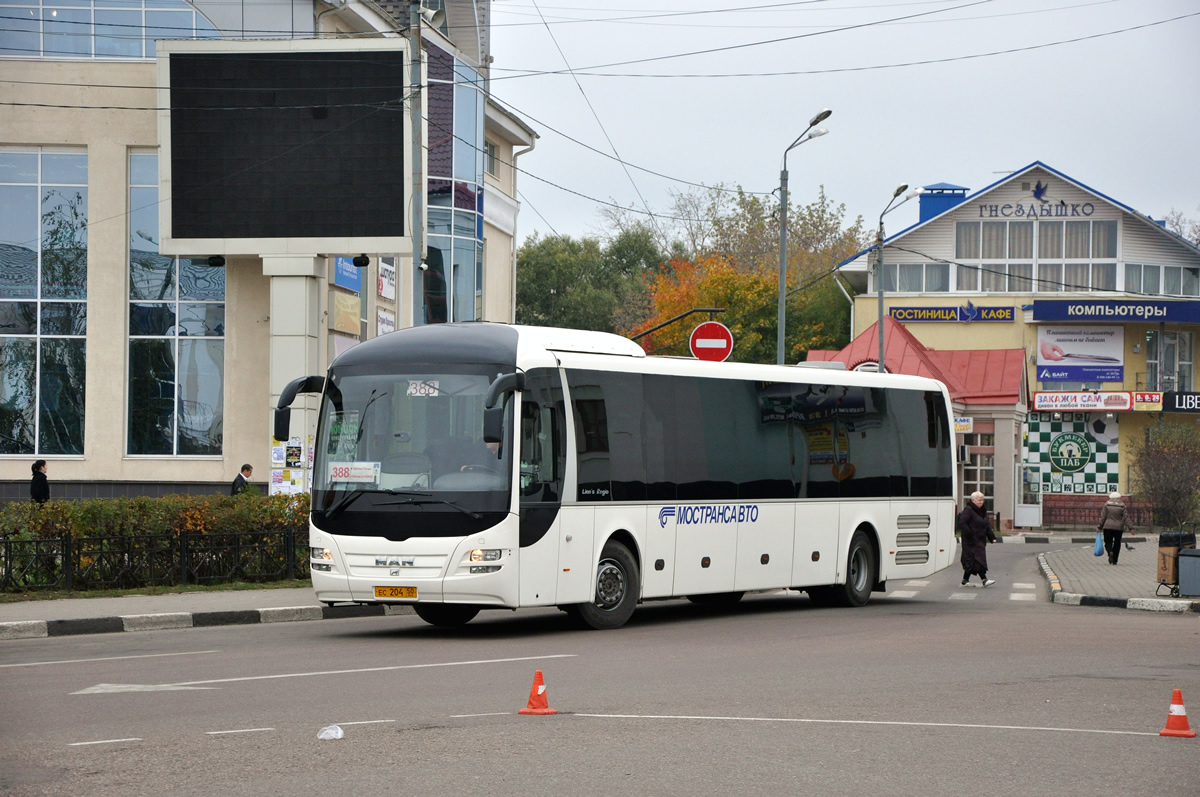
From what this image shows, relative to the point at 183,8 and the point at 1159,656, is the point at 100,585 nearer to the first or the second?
the point at 1159,656

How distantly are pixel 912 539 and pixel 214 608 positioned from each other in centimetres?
1000

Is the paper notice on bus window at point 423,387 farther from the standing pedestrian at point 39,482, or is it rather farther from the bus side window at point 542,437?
the standing pedestrian at point 39,482

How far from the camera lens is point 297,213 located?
27.6m

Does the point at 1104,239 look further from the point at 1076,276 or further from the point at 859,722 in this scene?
the point at 859,722

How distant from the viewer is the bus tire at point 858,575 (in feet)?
66.5

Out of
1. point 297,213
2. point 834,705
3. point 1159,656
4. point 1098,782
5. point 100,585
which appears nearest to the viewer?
point 1098,782

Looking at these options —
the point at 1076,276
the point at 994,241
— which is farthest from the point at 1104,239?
the point at 994,241

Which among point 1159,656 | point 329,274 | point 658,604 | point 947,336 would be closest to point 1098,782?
point 1159,656

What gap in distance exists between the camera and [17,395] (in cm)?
3066

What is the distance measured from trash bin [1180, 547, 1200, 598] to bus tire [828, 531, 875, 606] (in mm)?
4916

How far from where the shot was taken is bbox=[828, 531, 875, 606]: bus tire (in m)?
20.3

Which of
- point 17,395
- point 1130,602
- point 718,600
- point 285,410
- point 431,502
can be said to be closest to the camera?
Answer: point 431,502

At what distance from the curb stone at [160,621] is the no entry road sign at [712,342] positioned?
9104mm

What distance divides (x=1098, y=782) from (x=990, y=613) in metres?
12.5
